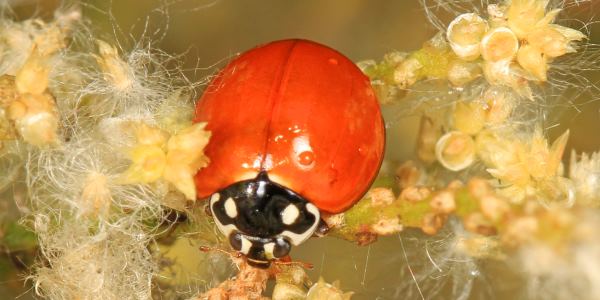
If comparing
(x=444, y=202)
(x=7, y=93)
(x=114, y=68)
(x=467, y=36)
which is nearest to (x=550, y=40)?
(x=467, y=36)

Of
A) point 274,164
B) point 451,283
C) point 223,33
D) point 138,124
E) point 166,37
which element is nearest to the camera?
point 138,124

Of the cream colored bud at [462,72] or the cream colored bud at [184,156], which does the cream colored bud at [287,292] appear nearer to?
the cream colored bud at [184,156]

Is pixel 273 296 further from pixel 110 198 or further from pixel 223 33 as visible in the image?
pixel 223 33

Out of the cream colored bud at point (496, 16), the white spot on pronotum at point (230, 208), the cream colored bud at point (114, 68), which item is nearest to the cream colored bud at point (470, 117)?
the cream colored bud at point (496, 16)

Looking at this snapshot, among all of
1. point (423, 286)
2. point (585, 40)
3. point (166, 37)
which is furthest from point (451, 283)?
point (166, 37)

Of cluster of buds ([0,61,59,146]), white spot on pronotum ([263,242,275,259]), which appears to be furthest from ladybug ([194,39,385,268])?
cluster of buds ([0,61,59,146])
